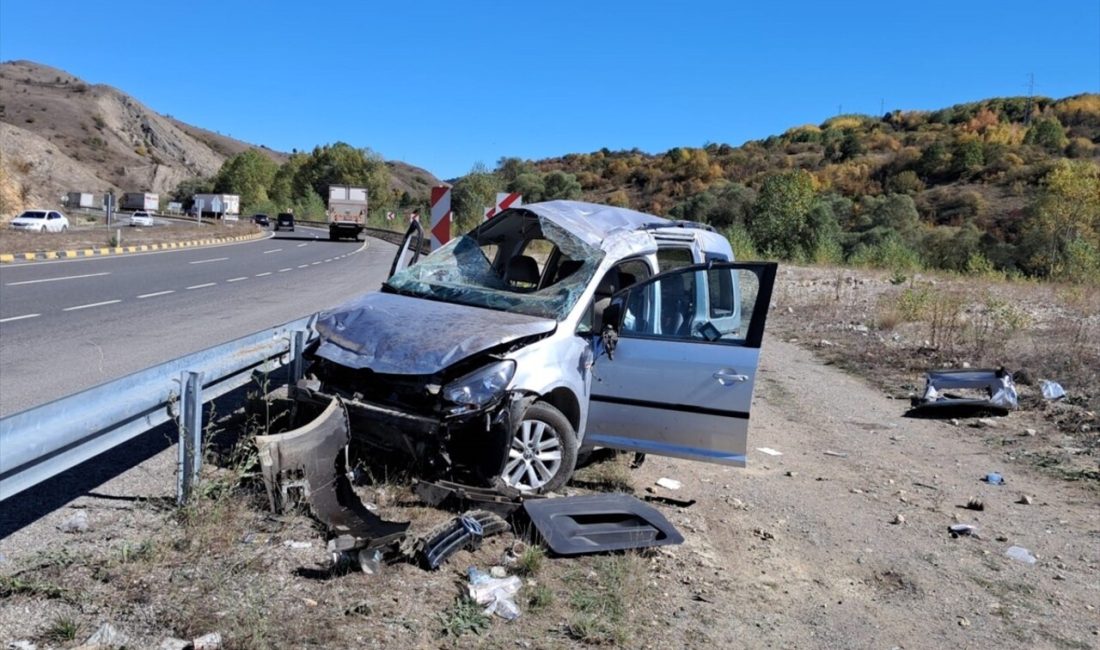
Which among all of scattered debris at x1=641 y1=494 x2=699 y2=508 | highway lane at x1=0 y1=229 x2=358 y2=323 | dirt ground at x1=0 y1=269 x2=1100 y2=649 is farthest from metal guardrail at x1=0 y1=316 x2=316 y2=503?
highway lane at x1=0 y1=229 x2=358 y2=323

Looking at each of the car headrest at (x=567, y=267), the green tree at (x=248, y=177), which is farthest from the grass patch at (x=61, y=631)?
the green tree at (x=248, y=177)

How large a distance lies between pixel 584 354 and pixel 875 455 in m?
3.64

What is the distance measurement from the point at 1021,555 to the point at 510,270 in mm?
4193

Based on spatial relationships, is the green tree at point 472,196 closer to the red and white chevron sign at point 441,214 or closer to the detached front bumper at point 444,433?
the red and white chevron sign at point 441,214

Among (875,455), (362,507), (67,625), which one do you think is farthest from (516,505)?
(875,455)

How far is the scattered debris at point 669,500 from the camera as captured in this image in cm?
571

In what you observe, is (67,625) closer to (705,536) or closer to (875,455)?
(705,536)

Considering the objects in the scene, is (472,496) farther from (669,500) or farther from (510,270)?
(510,270)

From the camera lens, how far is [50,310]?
41.5 ft

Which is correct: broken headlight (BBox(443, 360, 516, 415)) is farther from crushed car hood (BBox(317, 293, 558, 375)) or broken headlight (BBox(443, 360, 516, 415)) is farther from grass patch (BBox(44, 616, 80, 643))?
grass patch (BBox(44, 616, 80, 643))

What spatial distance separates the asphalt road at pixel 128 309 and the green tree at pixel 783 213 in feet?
78.7

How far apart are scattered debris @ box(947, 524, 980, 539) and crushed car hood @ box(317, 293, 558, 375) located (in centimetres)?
308

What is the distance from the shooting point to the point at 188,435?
14.5 feet

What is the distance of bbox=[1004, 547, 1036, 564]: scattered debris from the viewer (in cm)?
521
